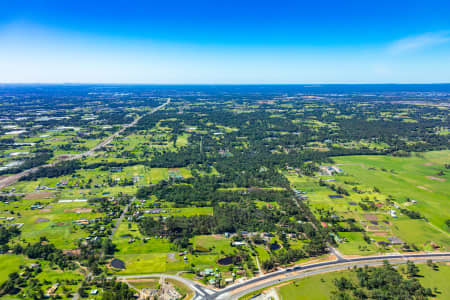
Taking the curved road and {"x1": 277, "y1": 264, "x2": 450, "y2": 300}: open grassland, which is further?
{"x1": 277, "y1": 264, "x2": 450, "y2": 300}: open grassland

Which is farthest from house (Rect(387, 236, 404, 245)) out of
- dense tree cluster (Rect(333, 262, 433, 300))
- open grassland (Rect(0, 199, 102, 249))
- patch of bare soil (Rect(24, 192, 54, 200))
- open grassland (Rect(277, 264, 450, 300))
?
patch of bare soil (Rect(24, 192, 54, 200))

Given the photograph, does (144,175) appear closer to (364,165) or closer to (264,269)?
(264,269)

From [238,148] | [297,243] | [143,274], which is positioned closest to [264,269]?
[297,243]

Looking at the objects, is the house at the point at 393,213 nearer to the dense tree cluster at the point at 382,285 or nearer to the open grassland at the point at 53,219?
the dense tree cluster at the point at 382,285

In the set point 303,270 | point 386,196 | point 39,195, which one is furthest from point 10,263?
point 386,196

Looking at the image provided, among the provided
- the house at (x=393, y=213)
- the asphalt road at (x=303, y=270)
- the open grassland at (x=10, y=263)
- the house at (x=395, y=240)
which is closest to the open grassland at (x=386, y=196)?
the house at (x=393, y=213)

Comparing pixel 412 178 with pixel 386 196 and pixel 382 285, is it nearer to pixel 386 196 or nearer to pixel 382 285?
pixel 386 196

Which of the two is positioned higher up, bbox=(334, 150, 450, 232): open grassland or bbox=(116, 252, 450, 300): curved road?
bbox=(334, 150, 450, 232): open grassland

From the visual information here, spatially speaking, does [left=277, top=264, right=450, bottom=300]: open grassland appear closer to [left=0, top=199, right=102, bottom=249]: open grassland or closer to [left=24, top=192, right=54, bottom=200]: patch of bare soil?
[left=0, top=199, right=102, bottom=249]: open grassland
